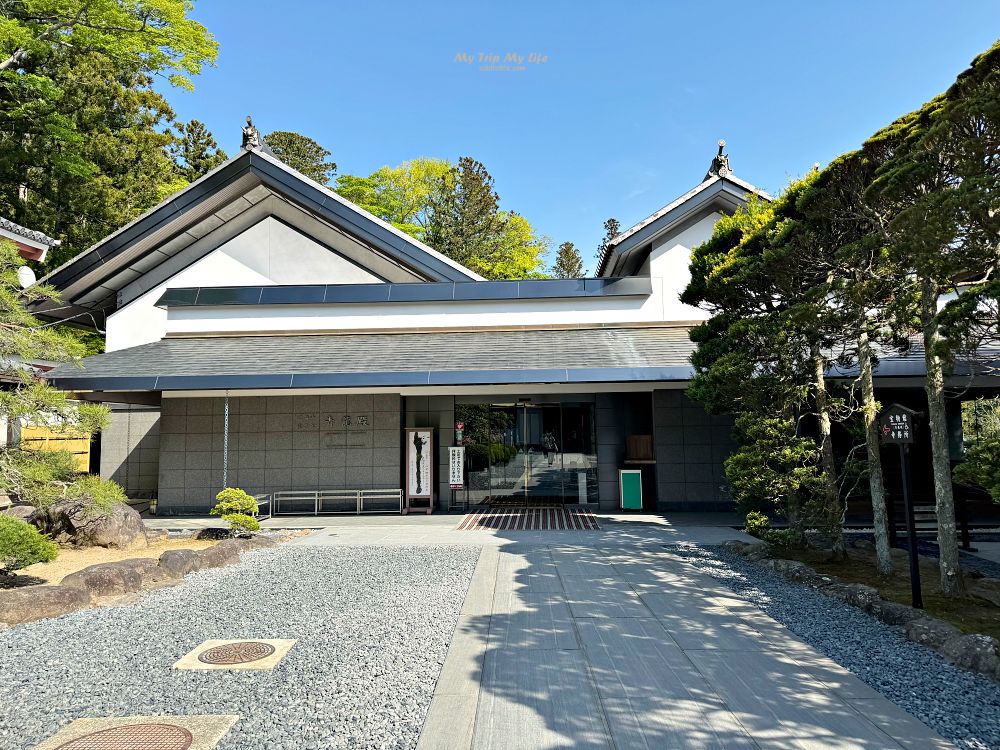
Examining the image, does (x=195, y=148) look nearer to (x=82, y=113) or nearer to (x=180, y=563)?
(x=82, y=113)

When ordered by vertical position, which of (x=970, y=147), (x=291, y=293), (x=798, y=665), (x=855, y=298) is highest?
(x=291, y=293)

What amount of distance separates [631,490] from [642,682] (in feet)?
30.7

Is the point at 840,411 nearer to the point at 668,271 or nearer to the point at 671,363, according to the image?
the point at 671,363

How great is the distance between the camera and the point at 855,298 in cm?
691

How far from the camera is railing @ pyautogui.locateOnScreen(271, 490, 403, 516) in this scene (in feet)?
44.9

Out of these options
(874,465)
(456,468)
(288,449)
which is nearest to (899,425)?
(874,465)

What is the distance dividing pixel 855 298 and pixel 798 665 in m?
4.44

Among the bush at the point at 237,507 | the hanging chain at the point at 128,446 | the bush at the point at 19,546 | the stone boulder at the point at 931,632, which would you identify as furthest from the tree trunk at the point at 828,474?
the hanging chain at the point at 128,446

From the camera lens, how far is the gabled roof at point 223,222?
13.8 metres

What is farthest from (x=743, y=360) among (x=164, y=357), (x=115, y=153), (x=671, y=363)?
(x=115, y=153)

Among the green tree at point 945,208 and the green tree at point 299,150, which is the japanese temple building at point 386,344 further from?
the green tree at point 299,150

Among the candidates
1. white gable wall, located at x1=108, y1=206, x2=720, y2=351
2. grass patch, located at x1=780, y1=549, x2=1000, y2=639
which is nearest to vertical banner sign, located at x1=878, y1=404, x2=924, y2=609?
grass patch, located at x1=780, y1=549, x2=1000, y2=639

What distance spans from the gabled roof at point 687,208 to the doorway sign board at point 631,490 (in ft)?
17.7

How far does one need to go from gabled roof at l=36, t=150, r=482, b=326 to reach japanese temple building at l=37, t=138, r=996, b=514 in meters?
0.05
